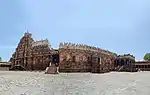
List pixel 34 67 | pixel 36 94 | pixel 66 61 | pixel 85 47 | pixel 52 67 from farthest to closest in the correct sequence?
1. pixel 34 67
2. pixel 85 47
3. pixel 66 61
4. pixel 52 67
5. pixel 36 94

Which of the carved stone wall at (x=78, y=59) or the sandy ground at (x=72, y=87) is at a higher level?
the carved stone wall at (x=78, y=59)

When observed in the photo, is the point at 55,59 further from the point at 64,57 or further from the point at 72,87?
the point at 72,87

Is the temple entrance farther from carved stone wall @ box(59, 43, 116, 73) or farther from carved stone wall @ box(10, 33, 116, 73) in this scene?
carved stone wall @ box(59, 43, 116, 73)

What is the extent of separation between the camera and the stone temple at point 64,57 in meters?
50.0

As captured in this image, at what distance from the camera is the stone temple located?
49969 mm

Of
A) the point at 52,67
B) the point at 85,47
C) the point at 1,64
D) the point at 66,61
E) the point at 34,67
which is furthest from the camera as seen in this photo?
the point at 1,64

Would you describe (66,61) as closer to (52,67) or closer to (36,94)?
(52,67)

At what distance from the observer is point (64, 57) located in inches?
1966

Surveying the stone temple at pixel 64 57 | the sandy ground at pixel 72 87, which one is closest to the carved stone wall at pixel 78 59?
the stone temple at pixel 64 57

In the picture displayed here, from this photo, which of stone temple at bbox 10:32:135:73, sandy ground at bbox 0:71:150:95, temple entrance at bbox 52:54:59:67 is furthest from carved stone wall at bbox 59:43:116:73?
sandy ground at bbox 0:71:150:95

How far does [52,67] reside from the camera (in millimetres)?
45281

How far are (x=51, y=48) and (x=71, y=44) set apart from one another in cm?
611

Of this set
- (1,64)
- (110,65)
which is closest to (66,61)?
(110,65)

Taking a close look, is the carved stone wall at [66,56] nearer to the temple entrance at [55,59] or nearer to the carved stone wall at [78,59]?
the carved stone wall at [78,59]
